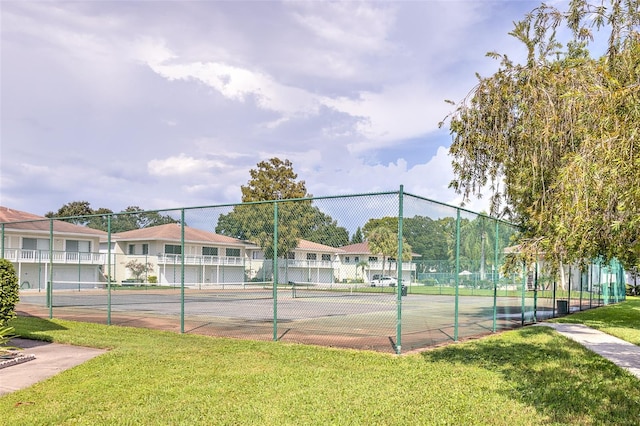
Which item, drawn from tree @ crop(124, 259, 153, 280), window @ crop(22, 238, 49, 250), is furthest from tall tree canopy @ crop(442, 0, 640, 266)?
window @ crop(22, 238, 49, 250)

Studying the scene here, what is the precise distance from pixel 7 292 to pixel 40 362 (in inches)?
68.8

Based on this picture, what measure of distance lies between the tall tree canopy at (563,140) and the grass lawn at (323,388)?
5.97ft

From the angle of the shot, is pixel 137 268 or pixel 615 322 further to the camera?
pixel 137 268

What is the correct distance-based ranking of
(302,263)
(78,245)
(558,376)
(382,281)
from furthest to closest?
(78,245) < (302,263) < (382,281) < (558,376)

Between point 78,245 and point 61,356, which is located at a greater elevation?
point 78,245

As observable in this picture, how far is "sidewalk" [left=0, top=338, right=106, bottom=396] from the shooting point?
293 inches

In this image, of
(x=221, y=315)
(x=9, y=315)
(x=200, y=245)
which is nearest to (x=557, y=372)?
(x=9, y=315)

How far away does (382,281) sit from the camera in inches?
448

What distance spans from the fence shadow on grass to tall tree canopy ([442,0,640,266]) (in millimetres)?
1731

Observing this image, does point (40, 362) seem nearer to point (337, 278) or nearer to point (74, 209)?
point (337, 278)

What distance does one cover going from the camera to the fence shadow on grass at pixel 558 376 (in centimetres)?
622

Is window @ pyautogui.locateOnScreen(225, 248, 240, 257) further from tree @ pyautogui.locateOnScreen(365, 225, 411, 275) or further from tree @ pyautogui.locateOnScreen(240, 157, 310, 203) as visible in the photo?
tree @ pyautogui.locateOnScreen(240, 157, 310, 203)

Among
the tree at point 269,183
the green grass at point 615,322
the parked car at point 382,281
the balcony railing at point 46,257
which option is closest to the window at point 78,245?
the balcony railing at point 46,257

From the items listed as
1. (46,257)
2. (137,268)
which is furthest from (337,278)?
(46,257)
